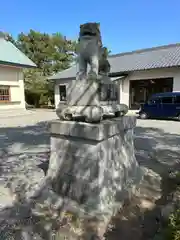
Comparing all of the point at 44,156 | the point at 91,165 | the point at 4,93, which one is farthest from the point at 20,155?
the point at 4,93

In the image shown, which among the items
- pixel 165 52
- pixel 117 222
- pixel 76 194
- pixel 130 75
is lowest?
pixel 117 222

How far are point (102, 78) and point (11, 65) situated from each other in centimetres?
1444

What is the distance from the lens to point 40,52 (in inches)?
974

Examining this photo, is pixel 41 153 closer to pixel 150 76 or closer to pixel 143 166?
pixel 143 166

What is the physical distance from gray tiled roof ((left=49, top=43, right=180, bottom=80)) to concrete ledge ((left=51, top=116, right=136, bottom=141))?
36.8 feet

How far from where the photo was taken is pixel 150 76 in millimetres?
14008

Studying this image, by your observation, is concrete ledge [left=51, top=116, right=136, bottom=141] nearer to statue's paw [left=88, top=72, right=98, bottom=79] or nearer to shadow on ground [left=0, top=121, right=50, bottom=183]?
shadow on ground [left=0, top=121, right=50, bottom=183]

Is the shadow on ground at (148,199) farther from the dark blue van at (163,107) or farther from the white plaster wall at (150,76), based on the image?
the white plaster wall at (150,76)

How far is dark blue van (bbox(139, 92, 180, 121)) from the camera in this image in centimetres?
1064

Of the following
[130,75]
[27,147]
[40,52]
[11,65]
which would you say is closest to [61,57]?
[40,52]

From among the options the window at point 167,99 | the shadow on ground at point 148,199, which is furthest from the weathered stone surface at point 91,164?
the window at point 167,99

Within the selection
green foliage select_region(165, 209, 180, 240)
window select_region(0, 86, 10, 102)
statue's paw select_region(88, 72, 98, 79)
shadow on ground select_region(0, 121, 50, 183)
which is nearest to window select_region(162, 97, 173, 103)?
shadow on ground select_region(0, 121, 50, 183)

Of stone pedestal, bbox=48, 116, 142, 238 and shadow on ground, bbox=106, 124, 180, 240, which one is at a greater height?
stone pedestal, bbox=48, 116, 142, 238

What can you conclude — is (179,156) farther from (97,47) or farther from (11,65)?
(11,65)
